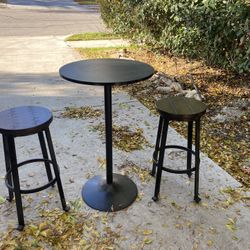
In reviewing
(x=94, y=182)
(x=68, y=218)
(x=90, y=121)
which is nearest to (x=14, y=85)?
(x=90, y=121)

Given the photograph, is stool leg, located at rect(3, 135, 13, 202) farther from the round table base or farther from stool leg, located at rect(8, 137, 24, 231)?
the round table base

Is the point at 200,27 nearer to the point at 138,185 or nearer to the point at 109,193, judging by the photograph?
the point at 138,185

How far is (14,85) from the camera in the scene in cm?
525

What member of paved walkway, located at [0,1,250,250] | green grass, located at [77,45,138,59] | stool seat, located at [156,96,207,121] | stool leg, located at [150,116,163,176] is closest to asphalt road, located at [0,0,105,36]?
green grass, located at [77,45,138,59]

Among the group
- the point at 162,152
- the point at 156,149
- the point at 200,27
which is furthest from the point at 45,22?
the point at 162,152

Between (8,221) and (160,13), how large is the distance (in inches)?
169

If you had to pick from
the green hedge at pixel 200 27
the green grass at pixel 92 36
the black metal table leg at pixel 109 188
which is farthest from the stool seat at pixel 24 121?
the green grass at pixel 92 36

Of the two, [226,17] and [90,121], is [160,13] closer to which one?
[226,17]

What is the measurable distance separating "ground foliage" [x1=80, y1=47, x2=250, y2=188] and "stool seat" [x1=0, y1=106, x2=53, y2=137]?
5.76ft

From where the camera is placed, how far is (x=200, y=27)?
441 cm

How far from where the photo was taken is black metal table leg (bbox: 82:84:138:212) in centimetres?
249

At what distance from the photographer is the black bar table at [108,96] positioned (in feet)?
7.20

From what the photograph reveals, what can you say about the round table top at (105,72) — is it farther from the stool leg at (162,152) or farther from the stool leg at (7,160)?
the stool leg at (7,160)

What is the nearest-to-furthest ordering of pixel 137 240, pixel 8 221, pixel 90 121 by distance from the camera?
pixel 137 240 → pixel 8 221 → pixel 90 121
